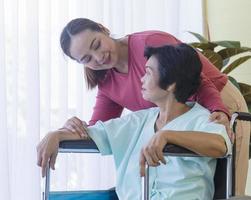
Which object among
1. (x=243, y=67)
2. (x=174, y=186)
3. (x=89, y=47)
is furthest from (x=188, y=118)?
(x=243, y=67)

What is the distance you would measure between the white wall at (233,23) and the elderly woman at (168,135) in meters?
1.27

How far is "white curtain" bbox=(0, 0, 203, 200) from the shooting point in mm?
2145

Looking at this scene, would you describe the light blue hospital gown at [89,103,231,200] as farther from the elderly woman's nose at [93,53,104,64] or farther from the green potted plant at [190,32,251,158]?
the green potted plant at [190,32,251,158]

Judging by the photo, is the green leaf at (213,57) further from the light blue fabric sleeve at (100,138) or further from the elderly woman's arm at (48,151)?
the elderly woman's arm at (48,151)

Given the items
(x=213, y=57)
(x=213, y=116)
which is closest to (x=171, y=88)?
(x=213, y=116)

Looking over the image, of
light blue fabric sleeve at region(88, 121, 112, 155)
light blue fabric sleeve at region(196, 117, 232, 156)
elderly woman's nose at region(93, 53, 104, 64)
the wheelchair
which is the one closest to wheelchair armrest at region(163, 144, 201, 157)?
the wheelchair

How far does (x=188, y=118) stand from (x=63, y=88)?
3.11ft

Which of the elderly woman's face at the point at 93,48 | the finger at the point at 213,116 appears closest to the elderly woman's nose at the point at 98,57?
the elderly woman's face at the point at 93,48

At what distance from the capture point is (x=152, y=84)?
152cm

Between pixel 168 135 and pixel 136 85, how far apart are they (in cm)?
47

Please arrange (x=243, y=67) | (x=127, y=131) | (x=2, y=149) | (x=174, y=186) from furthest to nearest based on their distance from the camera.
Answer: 1. (x=243, y=67)
2. (x=2, y=149)
3. (x=127, y=131)
4. (x=174, y=186)

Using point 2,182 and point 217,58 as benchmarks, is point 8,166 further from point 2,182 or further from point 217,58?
point 217,58

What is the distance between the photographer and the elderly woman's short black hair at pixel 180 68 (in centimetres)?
149

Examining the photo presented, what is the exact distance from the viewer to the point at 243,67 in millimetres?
2793
